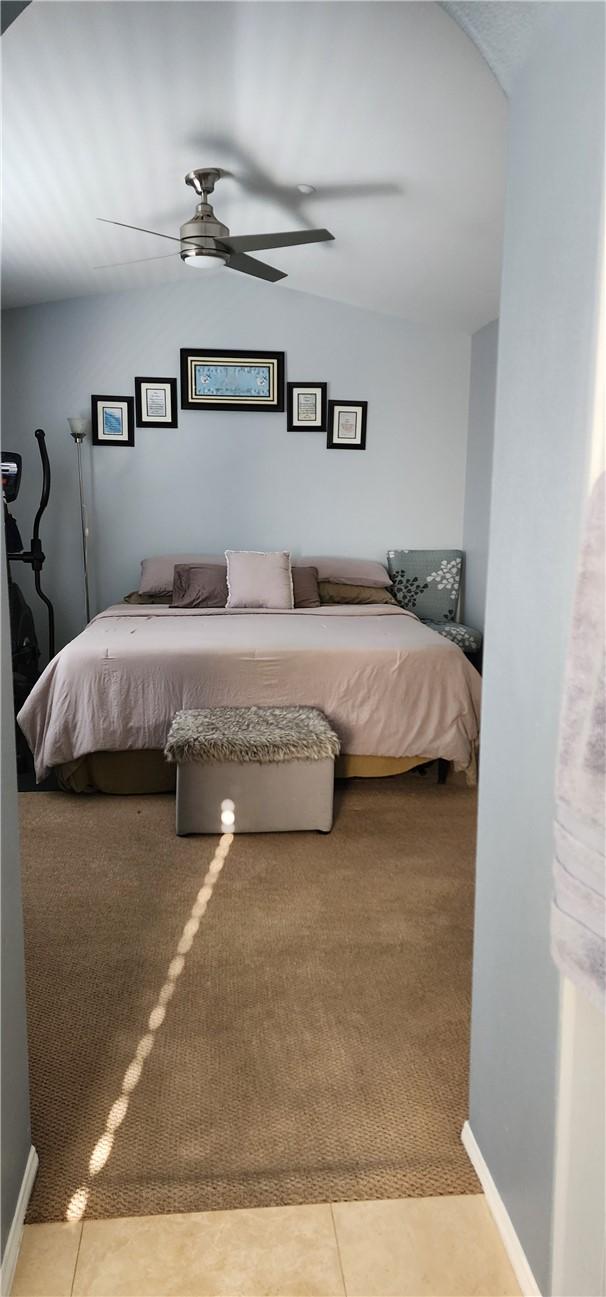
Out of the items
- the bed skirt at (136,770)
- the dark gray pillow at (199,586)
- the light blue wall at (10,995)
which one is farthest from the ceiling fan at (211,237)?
the light blue wall at (10,995)

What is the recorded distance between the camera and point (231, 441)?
518 cm

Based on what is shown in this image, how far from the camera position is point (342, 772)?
351cm

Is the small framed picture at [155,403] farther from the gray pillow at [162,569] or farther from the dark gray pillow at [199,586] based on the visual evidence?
the dark gray pillow at [199,586]

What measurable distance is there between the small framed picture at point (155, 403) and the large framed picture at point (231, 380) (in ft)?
0.24

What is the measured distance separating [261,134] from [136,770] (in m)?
2.44

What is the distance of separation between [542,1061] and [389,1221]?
48 centimetres

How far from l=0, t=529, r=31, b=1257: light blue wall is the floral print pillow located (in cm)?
403

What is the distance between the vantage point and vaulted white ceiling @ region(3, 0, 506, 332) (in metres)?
2.28

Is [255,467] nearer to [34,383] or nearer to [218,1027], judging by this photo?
[34,383]

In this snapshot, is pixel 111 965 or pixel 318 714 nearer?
pixel 111 965

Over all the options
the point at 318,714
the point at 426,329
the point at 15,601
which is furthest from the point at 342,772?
the point at 426,329

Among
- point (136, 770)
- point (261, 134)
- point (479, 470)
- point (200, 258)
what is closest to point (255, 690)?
point (136, 770)

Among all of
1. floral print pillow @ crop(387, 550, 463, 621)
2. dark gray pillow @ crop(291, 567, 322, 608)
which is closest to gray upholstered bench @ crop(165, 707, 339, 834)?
dark gray pillow @ crop(291, 567, 322, 608)

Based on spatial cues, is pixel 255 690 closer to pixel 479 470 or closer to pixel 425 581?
pixel 425 581
